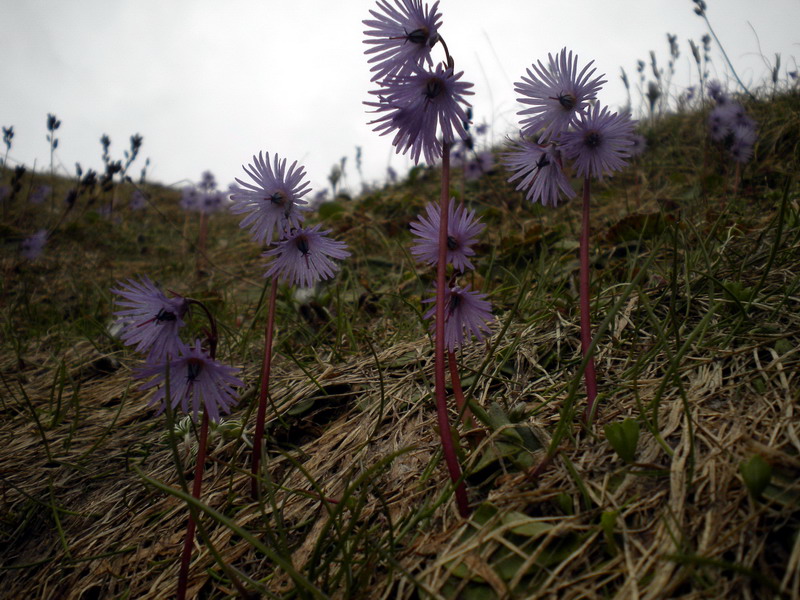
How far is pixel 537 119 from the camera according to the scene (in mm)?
1132

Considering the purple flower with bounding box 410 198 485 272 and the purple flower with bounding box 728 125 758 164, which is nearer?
the purple flower with bounding box 410 198 485 272

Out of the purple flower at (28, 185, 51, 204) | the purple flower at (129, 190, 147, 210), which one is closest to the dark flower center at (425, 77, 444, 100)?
the purple flower at (129, 190, 147, 210)

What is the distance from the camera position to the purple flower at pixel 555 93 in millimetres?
1068

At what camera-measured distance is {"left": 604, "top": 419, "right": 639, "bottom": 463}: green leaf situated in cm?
94

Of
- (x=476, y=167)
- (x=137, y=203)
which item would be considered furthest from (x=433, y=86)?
(x=137, y=203)

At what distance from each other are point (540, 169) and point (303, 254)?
0.63 meters

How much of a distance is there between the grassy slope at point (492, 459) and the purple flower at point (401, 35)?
0.62m

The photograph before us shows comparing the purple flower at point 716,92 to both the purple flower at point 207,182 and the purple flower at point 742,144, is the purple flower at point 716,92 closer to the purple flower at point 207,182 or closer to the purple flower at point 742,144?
the purple flower at point 742,144

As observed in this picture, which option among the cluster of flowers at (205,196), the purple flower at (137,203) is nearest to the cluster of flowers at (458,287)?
the cluster of flowers at (205,196)

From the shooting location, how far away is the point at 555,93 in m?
1.11

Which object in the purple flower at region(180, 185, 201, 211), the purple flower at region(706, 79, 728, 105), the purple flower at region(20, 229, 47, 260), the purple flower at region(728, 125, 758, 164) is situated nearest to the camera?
the purple flower at region(728, 125, 758, 164)

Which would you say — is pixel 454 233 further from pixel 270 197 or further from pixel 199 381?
pixel 199 381

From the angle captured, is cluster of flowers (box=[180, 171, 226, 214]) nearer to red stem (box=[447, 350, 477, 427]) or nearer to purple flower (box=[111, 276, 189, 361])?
purple flower (box=[111, 276, 189, 361])

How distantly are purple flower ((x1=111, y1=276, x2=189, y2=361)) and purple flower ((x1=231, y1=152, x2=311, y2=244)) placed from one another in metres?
0.24
